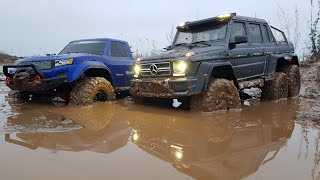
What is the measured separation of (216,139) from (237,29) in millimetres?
3469

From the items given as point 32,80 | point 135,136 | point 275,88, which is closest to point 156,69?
point 135,136

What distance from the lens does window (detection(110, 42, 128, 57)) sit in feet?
26.3

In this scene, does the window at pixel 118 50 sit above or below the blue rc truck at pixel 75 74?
above

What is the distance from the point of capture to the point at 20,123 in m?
4.84

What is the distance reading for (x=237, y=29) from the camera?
688 cm

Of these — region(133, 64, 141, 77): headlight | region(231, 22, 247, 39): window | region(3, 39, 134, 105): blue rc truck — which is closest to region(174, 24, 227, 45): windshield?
region(231, 22, 247, 39): window

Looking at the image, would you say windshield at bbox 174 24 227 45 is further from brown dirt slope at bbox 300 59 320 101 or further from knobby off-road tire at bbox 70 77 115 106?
brown dirt slope at bbox 300 59 320 101

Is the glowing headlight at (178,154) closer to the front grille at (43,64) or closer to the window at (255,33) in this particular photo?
the front grille at (43,64)

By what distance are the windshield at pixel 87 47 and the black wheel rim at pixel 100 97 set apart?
108 centimetres

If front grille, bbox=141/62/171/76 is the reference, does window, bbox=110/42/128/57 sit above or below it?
above

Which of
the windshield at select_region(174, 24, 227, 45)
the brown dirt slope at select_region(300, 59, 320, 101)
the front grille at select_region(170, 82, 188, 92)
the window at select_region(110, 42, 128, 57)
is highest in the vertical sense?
the windshield at select_region(174, 24, 227, 45)

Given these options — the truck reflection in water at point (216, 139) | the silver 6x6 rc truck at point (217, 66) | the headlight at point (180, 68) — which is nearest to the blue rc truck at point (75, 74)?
the silver 6x6 rc truck at point (217, 66)

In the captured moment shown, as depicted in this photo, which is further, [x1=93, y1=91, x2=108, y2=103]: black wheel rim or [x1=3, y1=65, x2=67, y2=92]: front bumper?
[x1=93, y1=91, x2=108, y2=103]: black wheel rim

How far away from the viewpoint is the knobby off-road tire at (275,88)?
25.6 feet
